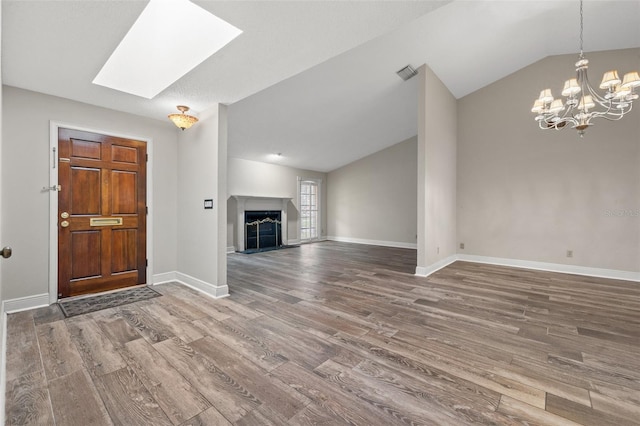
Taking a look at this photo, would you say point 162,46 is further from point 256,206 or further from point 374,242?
point 374,242

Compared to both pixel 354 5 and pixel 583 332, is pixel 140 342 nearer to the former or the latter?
pixel 354 5

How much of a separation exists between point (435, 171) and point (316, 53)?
3187 mm

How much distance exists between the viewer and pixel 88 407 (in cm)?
153

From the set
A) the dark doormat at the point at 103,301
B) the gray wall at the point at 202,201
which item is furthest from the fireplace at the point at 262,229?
the dark doormat at the point at 103,301

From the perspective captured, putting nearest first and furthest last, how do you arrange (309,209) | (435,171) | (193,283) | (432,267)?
(193,283) → (432,267) → (435,171) → (309,209)

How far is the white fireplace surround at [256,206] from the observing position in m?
7.06

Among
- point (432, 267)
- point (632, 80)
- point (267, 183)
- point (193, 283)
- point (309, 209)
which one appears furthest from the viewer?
point (309, 209)

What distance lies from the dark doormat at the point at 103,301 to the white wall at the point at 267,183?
3447mm

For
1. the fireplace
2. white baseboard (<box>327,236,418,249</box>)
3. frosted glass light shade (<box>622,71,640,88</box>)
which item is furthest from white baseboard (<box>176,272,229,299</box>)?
Answer: white baseboard (<box>327,236,418,249</box>)

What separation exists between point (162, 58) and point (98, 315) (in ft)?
8.86

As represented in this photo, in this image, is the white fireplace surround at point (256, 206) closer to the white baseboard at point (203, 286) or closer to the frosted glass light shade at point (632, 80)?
the white baseboard at point (203, 286)

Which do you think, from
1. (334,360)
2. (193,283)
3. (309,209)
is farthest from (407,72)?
(309,209)

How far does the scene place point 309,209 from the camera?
917 centimetres

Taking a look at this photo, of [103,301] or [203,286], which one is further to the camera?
[203,286]
